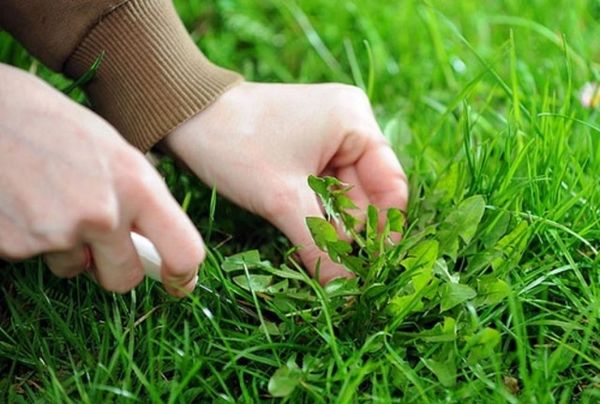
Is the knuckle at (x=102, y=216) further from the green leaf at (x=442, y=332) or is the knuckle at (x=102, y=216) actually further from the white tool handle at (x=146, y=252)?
the green leaf at (x=442, y=332)

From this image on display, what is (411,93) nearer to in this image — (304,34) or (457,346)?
(304,34)

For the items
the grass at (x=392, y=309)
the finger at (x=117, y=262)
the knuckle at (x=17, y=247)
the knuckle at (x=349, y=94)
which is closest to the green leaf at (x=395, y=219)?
the grass at (x=392, y=309)

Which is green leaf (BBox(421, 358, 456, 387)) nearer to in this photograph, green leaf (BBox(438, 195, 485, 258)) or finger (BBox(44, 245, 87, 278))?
green leaf (BBox(438, 195, 485, 258))

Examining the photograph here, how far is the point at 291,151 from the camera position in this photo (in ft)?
4.56

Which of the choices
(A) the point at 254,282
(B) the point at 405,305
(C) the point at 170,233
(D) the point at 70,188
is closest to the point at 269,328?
(A) the point at 254,282

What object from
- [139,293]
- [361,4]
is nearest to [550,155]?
[139,293]

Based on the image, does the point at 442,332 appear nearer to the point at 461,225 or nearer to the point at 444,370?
the point at 444,370

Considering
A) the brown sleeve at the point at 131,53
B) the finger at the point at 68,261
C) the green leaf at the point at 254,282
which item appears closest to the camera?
the finger at the point at 68,261

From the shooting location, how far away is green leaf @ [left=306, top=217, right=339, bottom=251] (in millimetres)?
1277

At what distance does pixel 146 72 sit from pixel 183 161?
0.43 feet

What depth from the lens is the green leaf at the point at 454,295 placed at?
125cm

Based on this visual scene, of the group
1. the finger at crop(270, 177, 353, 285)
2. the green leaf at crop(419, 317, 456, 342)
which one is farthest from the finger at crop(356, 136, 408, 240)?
the green leaf at crop(419, 317, 456, 342)

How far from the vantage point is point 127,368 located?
3.97ft

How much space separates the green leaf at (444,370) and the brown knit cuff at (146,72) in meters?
0.48
